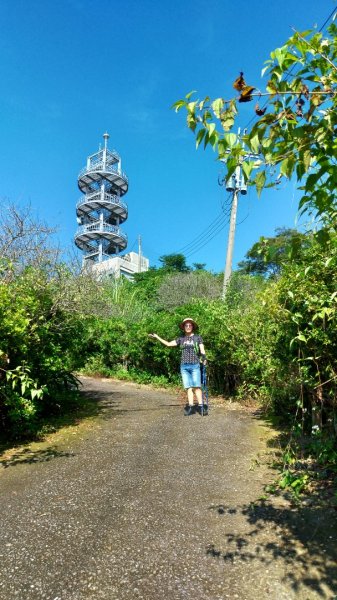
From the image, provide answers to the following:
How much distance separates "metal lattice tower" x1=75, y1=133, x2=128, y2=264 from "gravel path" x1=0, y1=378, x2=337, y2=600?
5811 cm

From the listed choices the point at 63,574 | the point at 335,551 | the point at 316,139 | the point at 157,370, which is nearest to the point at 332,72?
the point at 316,139

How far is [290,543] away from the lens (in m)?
3.14

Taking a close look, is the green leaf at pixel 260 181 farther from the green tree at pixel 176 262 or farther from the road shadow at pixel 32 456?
the green tree at pixel 176 262

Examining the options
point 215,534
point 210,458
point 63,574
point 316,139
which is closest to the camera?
point 316,139

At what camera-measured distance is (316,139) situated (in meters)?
1.90

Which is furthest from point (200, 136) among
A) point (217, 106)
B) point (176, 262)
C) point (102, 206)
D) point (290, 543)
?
point (102, 206)

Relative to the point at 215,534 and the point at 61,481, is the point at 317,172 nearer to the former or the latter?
the point at 215,534

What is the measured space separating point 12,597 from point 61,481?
1894mm

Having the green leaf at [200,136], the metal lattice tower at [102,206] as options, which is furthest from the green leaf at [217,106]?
the metal lattice tower at [102,206]

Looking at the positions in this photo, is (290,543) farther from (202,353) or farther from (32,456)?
(202,353)

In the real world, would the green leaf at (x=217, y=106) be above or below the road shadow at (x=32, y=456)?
above

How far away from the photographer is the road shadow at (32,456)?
510 cm

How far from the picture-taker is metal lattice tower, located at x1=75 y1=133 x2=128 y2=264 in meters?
63.2

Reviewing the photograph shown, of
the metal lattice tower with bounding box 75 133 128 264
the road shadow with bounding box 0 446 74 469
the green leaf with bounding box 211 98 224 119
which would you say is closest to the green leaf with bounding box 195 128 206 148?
the green leaf with bounding box 211 98 224 119
